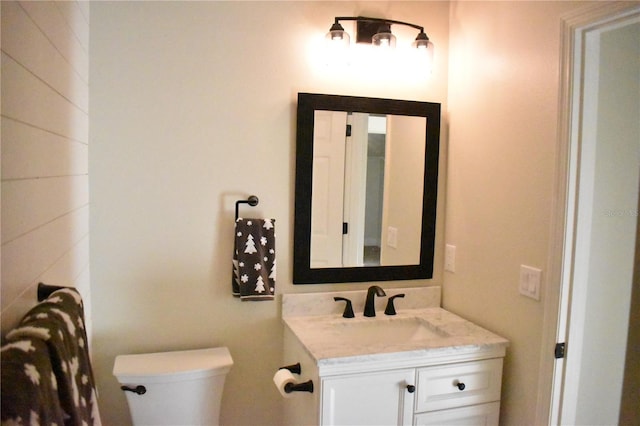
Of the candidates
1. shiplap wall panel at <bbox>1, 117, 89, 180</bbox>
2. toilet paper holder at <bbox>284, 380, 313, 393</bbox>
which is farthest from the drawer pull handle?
shiplap wall panel at <bbox>1, 117, 89, 180</bbox>

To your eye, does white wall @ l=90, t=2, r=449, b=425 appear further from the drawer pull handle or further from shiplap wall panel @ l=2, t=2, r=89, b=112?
shiplap wall panel @ l=2, t=2, r=89, b=112

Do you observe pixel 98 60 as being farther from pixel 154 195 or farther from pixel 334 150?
pixel 334 150

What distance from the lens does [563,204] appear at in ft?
4.94

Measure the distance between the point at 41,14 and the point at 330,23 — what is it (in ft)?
4.05

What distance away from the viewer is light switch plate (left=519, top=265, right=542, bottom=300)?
1.62 metres

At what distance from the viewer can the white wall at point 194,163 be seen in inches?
69.6

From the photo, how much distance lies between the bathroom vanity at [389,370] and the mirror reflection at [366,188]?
0.28m

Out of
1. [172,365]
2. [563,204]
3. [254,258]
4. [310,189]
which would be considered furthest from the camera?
[310,189]

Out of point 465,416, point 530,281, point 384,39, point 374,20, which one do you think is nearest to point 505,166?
point 530,281

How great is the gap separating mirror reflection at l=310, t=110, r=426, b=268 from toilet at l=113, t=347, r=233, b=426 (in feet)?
2.09

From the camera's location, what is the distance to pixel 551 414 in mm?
1584

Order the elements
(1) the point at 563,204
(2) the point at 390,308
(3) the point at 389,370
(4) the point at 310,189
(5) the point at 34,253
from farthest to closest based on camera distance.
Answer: (2) the point at 390,308
(4) the point at 310,189
(3) the point at 389,370
(1) the point at 563,204
(5) the point at 34,253

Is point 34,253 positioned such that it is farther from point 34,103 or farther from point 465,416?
point 465,416

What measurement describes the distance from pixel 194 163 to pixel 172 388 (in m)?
0.87
